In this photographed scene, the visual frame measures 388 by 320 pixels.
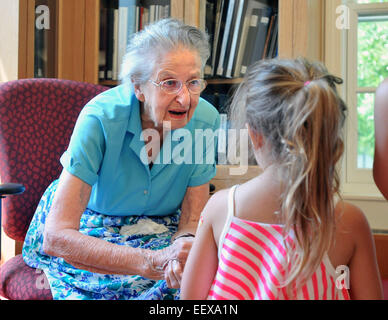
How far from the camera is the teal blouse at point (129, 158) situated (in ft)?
4.36

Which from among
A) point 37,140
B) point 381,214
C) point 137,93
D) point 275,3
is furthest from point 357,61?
point 37,140

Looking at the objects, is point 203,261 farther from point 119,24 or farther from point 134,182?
point 119,24

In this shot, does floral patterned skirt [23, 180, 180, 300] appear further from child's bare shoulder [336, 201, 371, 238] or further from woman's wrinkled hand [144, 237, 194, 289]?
child's bare shoulder [336, 201, 371, 238]

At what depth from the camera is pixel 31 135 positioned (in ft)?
5.23

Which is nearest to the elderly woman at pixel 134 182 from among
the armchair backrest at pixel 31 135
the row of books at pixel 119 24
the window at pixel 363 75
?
the armchair backrest at pixel 31 135

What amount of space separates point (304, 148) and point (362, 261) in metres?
0.24

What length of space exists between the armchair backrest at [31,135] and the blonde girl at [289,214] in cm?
90

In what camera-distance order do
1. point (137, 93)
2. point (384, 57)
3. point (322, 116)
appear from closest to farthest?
point (322, 116) → point (137, 93) → point (384, 57)

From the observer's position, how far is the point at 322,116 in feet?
2.50

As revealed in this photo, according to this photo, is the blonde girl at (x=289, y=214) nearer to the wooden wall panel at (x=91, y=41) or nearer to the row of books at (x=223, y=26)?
the row of books at (x=223, y=26)

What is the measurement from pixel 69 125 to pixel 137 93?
41 cm

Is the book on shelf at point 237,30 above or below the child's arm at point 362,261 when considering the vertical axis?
above

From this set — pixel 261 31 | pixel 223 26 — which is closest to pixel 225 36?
pixel 223 26
